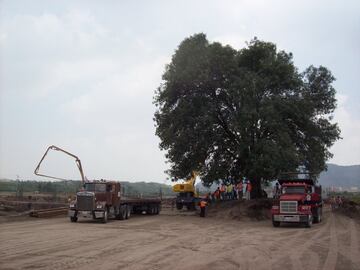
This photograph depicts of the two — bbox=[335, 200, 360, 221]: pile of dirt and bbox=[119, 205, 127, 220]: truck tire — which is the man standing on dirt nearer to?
bbox=[335, 200, 360, 221]: pile of dirt

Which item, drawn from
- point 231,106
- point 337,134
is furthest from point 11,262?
point 337,134

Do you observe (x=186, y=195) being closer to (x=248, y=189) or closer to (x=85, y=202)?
(x=248, y=189)

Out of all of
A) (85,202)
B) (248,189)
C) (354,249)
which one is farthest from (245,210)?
(354,249)

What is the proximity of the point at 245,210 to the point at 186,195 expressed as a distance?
12183mm

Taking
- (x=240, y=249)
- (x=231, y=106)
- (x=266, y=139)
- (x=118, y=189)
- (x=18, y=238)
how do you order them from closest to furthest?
(x=240, y=249)
(x=18, y=238)
(x=118, y=189)
(x=266, y=139)
(x=231, y=106)

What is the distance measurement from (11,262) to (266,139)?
25.6 meters

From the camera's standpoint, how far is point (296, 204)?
27688 millimetres

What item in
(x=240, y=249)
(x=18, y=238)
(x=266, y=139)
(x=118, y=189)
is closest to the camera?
(x=240, y=249)

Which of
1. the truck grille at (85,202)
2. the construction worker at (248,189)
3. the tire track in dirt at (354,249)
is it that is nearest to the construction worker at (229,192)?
the construction worker at (248,189)

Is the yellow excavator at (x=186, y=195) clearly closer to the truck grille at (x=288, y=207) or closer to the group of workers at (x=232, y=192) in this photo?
the group of workers at (x=232, y=192)

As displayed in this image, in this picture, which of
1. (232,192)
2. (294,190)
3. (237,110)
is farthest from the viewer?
(232,192)

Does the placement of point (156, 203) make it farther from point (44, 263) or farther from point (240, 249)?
point (44, 263)

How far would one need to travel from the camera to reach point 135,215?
129 ft

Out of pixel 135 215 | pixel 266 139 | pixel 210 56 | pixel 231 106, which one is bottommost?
pixel 135 215
